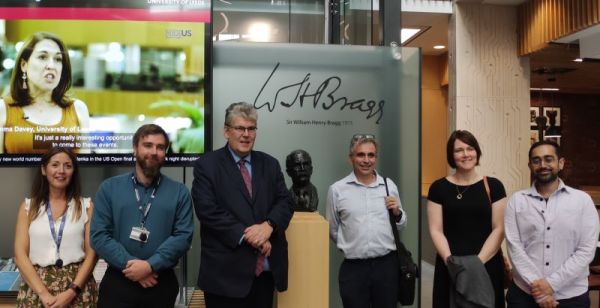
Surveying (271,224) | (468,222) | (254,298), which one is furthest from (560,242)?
(254,298)

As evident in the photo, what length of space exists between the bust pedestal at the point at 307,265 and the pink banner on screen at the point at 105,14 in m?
2.02

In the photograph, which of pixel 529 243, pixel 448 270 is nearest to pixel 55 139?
pixel 448 270

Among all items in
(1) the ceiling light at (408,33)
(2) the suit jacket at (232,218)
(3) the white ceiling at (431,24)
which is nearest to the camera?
(2) the suit jacket at (232,218)

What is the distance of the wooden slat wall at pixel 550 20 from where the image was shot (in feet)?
17.9

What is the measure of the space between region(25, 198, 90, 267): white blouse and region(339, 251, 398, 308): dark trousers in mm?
1543

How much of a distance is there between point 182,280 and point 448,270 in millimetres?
2179

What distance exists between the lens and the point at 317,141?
4594 millimetres

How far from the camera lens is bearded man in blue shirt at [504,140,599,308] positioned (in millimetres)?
2760

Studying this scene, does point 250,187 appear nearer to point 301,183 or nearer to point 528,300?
point 301,183

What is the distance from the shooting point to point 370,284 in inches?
123

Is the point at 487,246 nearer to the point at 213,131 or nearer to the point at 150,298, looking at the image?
the point at 150,298

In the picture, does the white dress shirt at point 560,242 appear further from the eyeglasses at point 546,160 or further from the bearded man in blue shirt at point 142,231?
the bearded man in blue shirt at point 142,231

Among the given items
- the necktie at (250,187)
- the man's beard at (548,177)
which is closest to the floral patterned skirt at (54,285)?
the necktie at (250,187)
